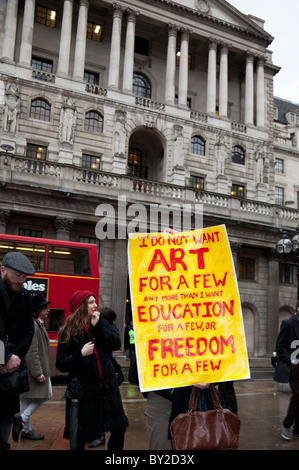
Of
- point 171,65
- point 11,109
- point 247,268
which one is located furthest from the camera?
point 247,268

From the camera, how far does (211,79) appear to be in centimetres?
2880

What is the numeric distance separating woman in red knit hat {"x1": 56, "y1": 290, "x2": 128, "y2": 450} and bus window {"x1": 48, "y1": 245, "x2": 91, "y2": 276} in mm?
8882

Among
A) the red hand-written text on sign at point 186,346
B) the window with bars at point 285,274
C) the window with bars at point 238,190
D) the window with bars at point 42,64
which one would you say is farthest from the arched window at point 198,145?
the red hand-written text on sign at point 186,346

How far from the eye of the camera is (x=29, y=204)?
21.2m

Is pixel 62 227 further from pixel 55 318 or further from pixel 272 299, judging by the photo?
pixel 272 299

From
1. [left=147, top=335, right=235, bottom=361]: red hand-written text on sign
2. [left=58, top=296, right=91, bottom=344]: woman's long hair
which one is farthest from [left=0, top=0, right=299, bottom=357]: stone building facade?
[left=147, top=335, right=235, bottom=361]: red hand-written text on sign

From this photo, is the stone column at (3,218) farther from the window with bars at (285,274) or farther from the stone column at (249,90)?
the window with bars at (285,274)

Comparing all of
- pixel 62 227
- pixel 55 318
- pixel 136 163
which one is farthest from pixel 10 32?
pixel 55 318

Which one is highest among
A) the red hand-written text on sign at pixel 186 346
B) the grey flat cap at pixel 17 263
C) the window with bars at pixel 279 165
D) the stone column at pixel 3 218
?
the window with bars at pixel 279 165

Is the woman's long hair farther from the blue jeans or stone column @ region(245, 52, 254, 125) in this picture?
stone column @ region(245, 52, 254, 125)

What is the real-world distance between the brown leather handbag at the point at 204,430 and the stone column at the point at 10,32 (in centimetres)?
2393

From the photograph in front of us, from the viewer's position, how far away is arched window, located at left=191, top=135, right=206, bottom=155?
27.9 m

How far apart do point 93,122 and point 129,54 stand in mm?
5181

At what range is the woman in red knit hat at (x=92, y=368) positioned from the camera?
4.54 m
